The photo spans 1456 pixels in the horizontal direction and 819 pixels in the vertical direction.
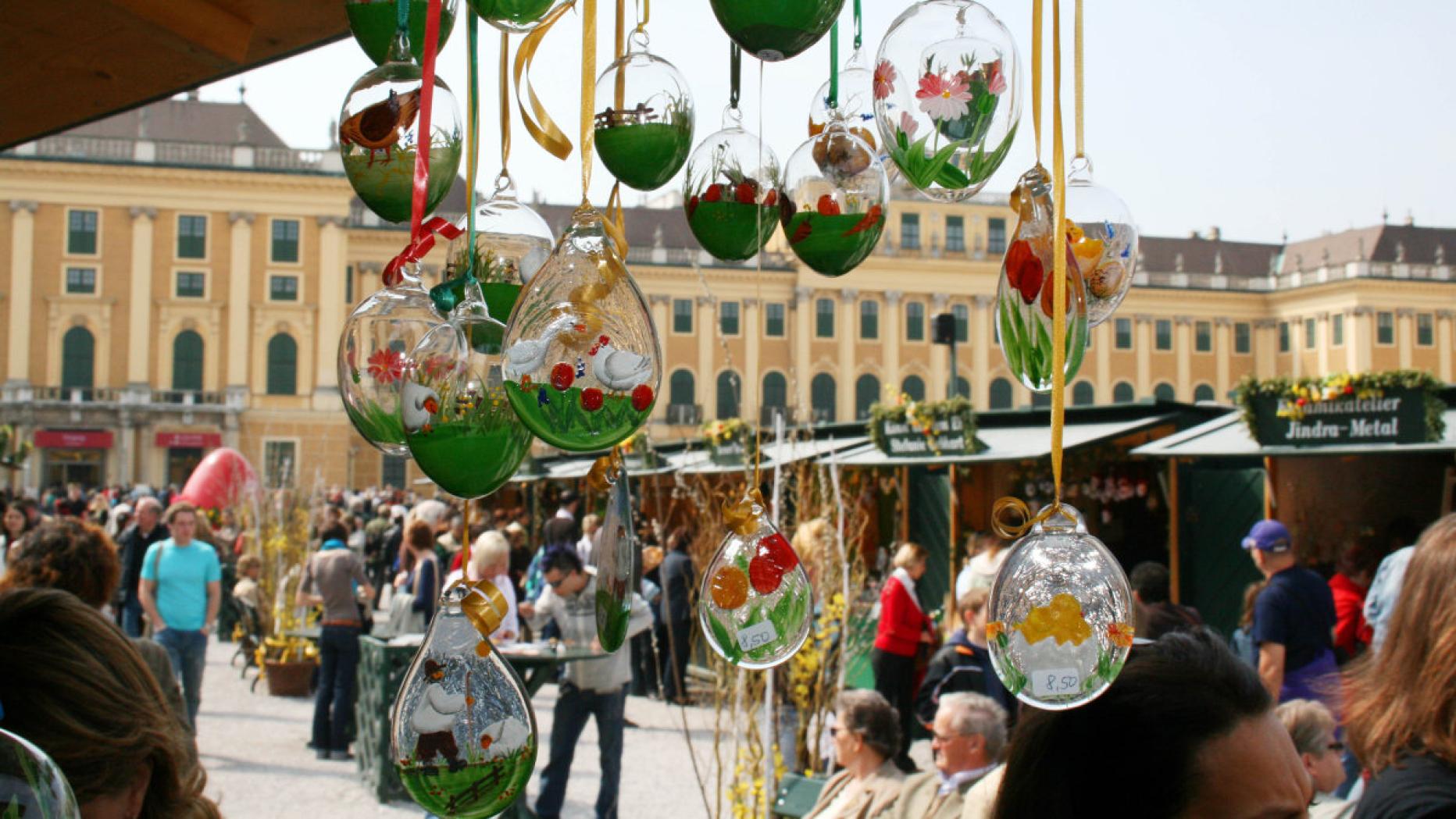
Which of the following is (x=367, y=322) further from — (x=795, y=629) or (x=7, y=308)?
(x=7, y=308)

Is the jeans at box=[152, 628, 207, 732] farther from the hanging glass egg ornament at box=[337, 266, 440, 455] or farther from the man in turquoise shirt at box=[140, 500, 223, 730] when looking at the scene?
the hanging glass egg ornament at box=[337, 266, 440, 455]

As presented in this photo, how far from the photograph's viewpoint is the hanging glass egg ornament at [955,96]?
0.80 metres

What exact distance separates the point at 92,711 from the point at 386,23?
0.71 m

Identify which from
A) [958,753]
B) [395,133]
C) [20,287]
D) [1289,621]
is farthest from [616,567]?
[20,287]

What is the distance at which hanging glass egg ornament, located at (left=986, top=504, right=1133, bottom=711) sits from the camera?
2.36 ft

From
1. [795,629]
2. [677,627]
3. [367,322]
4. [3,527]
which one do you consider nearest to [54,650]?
[367,322]

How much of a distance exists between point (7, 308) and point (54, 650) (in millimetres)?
39333

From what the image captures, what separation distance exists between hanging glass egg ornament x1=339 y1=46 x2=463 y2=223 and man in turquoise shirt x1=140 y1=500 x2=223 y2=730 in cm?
581

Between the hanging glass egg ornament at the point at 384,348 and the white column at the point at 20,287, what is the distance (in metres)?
39.3

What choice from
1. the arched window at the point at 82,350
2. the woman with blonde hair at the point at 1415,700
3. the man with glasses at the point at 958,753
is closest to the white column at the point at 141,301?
the arched window at the point at 82,350

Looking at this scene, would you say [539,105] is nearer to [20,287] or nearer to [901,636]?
[901,636]

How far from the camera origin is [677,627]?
8391mm

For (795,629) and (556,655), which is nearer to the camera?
(795,629)

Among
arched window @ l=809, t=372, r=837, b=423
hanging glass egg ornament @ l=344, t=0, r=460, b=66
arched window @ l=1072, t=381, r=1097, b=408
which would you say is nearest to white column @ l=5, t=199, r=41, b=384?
arched window @ l=809, t=372, r=837, b=423
